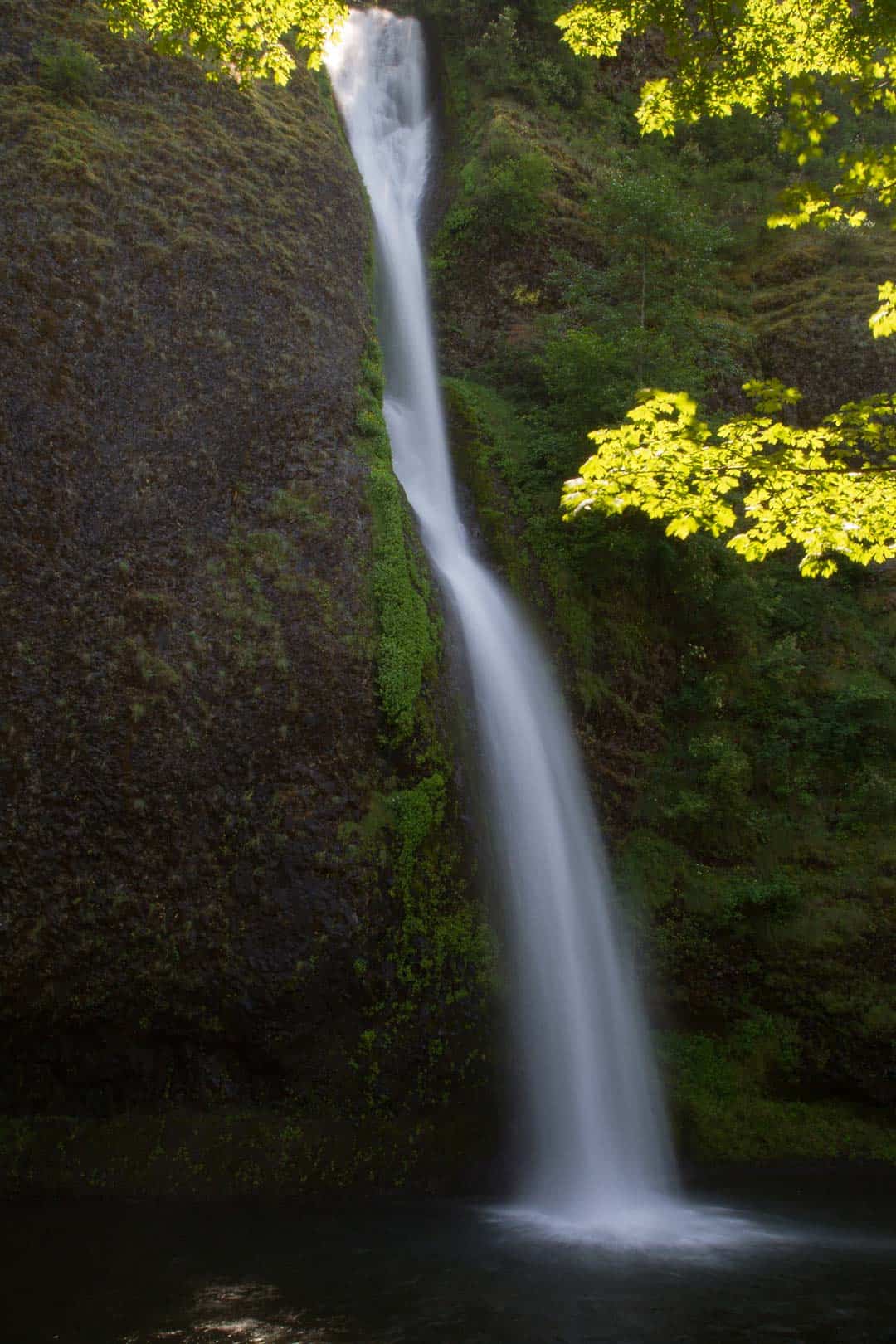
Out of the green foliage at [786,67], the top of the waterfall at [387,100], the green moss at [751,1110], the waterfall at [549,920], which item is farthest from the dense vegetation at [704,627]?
the green foliage at [786,67]

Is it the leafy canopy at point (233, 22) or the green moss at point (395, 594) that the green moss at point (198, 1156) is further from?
the leafy canopy at point (233, 22)

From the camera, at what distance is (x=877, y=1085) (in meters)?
9.18

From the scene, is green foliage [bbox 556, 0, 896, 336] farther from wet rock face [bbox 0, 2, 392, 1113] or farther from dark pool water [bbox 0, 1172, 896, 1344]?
dark pool water [bbox 0, 1172, 896, 1344]

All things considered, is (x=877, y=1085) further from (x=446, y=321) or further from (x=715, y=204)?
(x=715, y=204)

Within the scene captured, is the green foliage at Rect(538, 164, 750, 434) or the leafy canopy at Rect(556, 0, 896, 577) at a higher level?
the green foliage at Rect(538, 164, 750, 434)

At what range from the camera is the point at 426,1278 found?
233 inches

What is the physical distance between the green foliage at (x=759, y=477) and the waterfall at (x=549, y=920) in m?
4.24

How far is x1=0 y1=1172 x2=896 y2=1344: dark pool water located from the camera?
17.0ft

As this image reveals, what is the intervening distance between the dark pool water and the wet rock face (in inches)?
45.6

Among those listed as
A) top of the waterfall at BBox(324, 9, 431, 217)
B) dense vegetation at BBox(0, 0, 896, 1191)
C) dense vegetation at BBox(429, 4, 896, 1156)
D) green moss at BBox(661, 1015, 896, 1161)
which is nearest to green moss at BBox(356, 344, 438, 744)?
dense vegetation at BBox(0, 0, 896, 1191)

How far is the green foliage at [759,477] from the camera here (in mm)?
5789

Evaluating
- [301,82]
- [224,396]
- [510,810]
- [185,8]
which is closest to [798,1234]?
[510,810]

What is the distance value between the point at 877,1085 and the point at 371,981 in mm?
5350

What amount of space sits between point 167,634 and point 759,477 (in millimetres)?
5297
